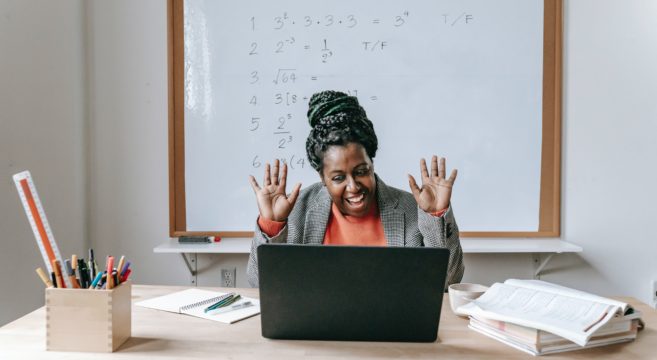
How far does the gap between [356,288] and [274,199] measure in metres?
0.76

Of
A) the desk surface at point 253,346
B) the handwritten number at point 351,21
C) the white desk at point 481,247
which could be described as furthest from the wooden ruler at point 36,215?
the handwritten number at point 351,21

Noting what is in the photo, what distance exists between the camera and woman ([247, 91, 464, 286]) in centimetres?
175

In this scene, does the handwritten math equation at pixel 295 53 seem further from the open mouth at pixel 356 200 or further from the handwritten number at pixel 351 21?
the open mouth at pixel 356 200

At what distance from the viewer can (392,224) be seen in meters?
1.79

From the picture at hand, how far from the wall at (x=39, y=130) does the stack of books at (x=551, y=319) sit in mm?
1661

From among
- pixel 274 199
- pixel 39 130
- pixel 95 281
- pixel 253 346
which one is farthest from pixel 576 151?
pixel 39 130

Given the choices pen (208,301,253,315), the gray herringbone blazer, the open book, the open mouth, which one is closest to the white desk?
the gray herringbone blazer

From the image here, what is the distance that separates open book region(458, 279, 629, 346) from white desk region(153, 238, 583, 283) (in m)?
1.18

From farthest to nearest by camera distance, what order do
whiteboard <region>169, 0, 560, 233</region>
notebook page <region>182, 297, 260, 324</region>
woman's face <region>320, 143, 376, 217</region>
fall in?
whiteboard <region>169, 0, 560, 233</region>
woman's face <region>320, 143, 376, 217</region>
notebook page <region>182, 297, 260, 324</region>

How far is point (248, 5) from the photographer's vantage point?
8.25 feet

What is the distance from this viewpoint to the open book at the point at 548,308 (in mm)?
940

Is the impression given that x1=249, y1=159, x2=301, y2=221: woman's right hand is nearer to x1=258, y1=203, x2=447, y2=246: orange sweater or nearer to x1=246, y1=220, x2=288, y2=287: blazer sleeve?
x1=246, y1=220, x2=288, y2=287: blazer sleeve

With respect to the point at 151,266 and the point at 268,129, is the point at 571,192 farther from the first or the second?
the point at 151,266

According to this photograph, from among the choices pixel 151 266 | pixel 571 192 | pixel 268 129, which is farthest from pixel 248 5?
pixel 571 192
